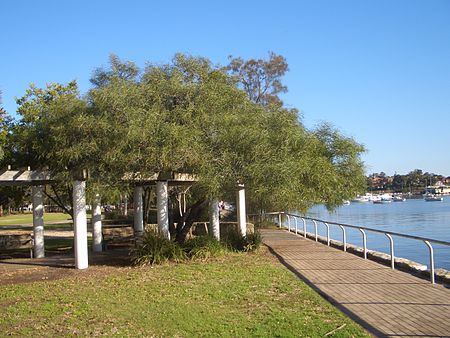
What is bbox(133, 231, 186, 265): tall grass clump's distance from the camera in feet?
44.3

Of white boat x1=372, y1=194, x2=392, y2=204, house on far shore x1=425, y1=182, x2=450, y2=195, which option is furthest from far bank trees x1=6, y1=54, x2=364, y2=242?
house on far shore x1=425, y1=182, x2=450, y2=195

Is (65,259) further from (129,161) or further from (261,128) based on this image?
(261,128)

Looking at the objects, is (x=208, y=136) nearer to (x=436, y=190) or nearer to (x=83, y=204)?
(x=83, y=204)

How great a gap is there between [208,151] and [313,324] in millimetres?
6908

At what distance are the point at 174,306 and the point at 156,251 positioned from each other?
5467 millimetres

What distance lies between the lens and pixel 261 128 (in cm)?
1380

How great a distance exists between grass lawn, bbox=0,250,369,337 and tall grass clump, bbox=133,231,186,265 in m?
1.24

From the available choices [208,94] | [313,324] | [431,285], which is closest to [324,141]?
[208,94]

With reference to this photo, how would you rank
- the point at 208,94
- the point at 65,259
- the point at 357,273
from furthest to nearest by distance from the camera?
1. the point at 65,259
2. the point at 208,94
3. the point at 357,273

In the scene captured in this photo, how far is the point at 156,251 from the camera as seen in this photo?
1359 centimetres

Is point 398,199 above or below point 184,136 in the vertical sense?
below

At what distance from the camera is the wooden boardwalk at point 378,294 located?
6.65 metres

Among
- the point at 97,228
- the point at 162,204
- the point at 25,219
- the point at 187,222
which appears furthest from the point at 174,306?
the point at 25,219

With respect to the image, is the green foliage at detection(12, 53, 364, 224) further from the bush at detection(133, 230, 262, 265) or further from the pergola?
the bush at detection(133, 230, 262, 265)
